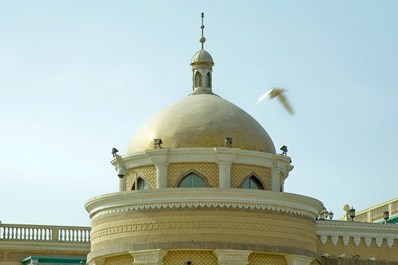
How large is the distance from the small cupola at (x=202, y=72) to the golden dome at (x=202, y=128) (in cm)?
146

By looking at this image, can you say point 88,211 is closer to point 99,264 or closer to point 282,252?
point 99,264

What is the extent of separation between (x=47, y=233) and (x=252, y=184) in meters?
11.1

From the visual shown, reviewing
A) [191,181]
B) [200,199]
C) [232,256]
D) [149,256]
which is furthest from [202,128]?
[149,256]

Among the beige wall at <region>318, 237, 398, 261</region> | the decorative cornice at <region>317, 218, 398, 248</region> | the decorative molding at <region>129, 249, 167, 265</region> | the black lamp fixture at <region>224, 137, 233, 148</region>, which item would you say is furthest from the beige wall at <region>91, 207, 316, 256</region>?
the beige wall at <region>318, 237, 398, 261</region>

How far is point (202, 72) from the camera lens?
5262cm

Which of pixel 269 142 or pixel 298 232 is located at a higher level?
pixel 269 142

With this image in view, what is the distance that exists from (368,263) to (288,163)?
5581 mm

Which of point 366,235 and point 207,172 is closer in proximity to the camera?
point 207,172

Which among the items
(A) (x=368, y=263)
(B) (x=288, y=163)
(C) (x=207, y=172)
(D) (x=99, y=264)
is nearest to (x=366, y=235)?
(A) (x=368, y=263)

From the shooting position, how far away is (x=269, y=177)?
164ft

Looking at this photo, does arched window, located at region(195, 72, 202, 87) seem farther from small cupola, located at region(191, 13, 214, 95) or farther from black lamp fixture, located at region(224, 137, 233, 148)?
black lamp fixture, located at region(224, 137, 233, 148)

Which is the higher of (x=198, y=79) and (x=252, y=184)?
(x=198, y=79)

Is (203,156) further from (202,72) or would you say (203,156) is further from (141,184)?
(202,72)

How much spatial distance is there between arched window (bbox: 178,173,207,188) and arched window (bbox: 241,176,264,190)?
1780 mm
